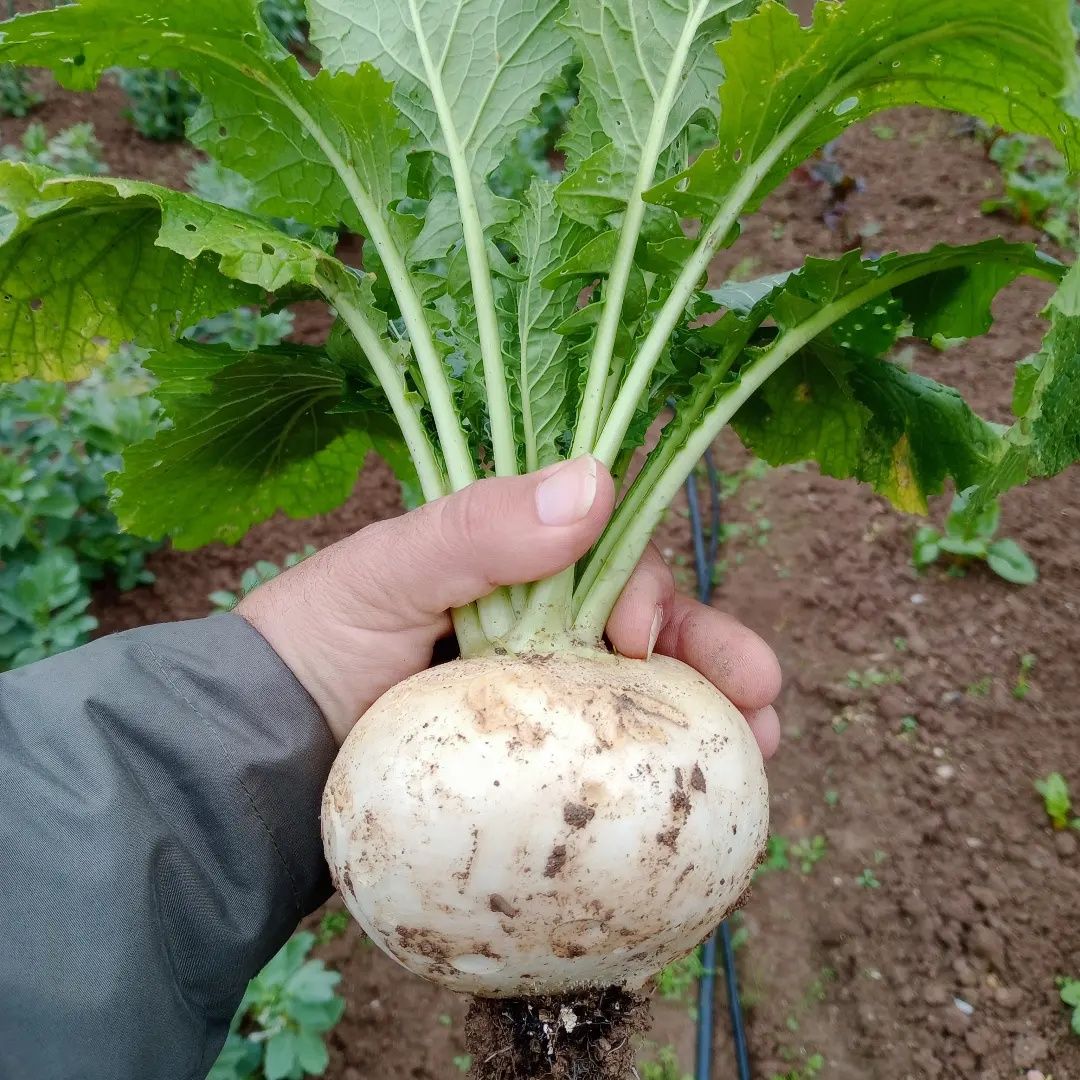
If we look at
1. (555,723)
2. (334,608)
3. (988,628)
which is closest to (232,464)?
(334,608)

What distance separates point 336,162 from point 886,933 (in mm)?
3062

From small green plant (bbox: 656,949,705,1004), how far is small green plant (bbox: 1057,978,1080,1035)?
1166 millimetres

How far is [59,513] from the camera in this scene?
3.66 meters

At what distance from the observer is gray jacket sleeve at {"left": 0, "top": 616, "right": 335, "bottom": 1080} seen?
152 centimetres

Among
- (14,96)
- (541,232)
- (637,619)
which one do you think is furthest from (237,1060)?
(14,96)

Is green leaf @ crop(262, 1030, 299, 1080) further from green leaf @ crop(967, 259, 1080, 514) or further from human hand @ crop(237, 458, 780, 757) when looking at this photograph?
green leaf @ crop(967, 259, 1080, 514)

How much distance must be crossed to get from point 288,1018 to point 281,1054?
0.25 metres

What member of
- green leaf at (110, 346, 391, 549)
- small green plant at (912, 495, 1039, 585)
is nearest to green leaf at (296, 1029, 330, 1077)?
green leaf at (110, 346, 391, 549)

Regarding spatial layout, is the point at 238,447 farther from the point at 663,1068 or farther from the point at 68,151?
the point at 68,151

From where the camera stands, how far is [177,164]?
7086 millimetres

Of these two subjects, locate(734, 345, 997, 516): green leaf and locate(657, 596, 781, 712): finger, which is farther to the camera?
locate(657, 596, 781, 712): finger

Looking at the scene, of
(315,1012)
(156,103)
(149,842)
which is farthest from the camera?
(156,103)

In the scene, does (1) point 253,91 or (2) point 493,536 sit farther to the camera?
(1) point 253,91

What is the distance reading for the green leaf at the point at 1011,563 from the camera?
4.07 metres
